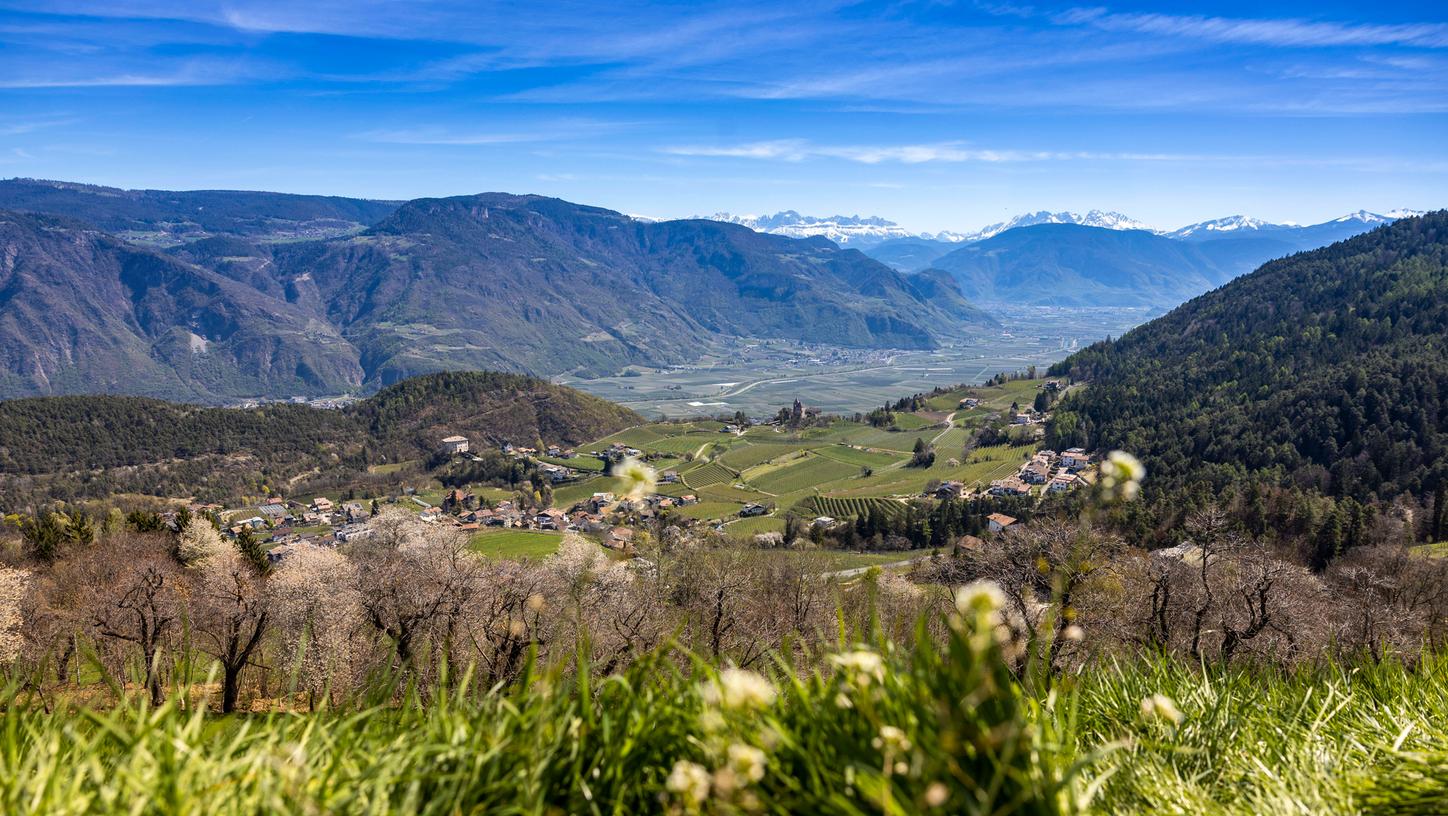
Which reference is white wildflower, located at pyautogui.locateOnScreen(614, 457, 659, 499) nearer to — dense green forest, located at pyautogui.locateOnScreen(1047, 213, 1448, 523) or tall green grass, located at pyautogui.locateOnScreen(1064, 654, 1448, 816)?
tall green grass, located at pyautogui.locateOnScreen(1064, 654, 1448, 816)

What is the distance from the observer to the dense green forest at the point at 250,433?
116 m

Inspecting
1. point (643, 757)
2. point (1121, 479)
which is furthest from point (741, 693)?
point (1121, 479)

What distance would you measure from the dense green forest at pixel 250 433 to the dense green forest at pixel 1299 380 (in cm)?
9740

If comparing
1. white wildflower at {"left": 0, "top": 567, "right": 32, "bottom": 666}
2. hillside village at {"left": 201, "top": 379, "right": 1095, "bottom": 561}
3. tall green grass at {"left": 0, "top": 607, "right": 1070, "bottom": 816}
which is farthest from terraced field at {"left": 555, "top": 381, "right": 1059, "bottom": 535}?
tall green grass at {"left": 0, "top": 607, "right": 1070, "bottom": 816}

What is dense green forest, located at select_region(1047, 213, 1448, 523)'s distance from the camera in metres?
79.2

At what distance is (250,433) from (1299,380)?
176 metres

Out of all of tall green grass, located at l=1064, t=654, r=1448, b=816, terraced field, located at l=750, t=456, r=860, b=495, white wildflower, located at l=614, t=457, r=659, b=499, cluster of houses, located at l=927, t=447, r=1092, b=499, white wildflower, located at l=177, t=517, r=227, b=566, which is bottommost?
terraced field, located at l=750, t=456, r=860, b=495

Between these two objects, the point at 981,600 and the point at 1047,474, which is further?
the point at 1047,474

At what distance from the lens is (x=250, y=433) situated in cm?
13850

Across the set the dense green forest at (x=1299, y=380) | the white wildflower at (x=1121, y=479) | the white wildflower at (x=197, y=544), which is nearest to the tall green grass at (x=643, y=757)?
the white wildflower at (x=1121, y=479)

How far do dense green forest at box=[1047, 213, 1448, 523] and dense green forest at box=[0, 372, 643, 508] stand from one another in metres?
97.4

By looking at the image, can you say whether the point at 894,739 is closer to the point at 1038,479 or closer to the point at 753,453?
the point at 1038,479

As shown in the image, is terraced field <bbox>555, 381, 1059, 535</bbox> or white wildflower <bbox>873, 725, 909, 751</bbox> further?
terraced field <bbox>555, 381, 1059, 535</bbox>

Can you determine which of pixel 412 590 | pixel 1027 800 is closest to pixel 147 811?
pixel 1027 800
